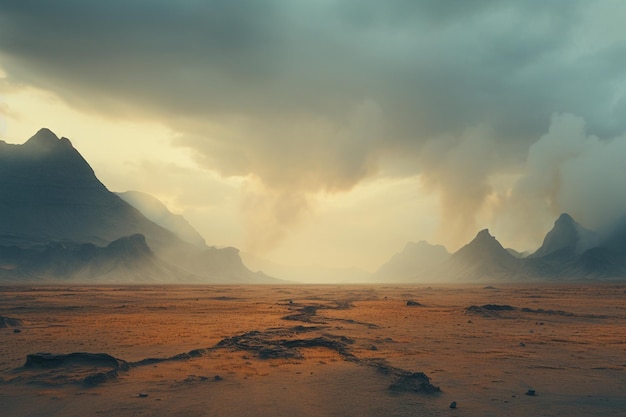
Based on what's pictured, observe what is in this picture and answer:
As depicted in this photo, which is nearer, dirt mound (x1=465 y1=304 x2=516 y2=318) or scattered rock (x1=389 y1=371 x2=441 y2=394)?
scattered rock (x1=389 y1=371 x2=441 y2=394)

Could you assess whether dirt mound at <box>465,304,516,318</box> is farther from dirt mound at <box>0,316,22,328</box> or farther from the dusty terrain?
dirt mound at <box>0,316,22,328</box>

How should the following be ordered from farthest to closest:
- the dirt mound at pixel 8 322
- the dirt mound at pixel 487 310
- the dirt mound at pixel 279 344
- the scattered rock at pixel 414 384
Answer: the dirt mound at pixel 487 310 < the dirt mound at pixel 8 322 < the dirt mound at pixel 279 344 < the scattered rock at pixel 414 384

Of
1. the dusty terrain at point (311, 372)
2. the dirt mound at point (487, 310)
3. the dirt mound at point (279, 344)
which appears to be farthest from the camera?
the dirt mound at point (487, 310)

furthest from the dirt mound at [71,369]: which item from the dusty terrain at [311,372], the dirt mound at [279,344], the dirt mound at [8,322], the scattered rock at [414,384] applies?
the dirt mound at [8,322]

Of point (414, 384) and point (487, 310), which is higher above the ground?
point (414, 384)

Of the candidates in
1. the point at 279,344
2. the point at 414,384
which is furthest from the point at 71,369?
the point at 414,384

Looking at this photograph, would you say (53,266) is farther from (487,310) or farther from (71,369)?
(71,369)

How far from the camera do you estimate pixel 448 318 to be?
38.1 metres

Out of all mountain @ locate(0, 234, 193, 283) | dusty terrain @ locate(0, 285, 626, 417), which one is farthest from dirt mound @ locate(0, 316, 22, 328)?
mountain @ locate(0, 234, 193, 283)

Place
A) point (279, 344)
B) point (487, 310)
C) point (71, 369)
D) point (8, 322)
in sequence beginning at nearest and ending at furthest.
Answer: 1. point (71, 369)
2. point (279, 344)
3. point (8, 322)
4. point (487, 310)

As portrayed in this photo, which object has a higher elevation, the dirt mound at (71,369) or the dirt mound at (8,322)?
the dirt mound at (71,369)

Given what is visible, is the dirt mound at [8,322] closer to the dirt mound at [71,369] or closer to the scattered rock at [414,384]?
the dirt mound at [71,369]

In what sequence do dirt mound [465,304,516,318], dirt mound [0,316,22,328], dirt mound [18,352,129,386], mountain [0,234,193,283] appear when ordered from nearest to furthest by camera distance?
dirt mound [18,352,129,386] < dirt mound [0,316,22,328] < dirt mound [465,304,516,318] < mountain [0,234,193,283]

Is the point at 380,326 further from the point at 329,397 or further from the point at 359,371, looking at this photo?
the point at 329,397
